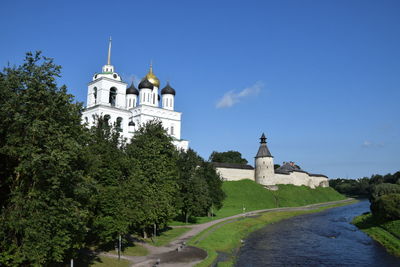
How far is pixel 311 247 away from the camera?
34094 millimetres

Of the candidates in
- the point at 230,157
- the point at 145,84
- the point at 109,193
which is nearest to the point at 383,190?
the point at 145,84

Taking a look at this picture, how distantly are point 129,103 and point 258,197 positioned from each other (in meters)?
32.3

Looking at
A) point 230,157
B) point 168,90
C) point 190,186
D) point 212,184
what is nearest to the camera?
point 190,186

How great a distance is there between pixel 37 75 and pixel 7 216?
6.71m

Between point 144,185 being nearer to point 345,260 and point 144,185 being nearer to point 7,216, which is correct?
point 7,216

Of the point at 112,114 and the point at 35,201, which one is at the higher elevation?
the point at 112,114

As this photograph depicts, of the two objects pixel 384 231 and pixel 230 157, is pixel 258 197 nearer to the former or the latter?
pixel 384 231

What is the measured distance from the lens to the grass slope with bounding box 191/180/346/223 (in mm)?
64688

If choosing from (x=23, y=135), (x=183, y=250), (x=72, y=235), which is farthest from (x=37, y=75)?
(x=183, y=250)

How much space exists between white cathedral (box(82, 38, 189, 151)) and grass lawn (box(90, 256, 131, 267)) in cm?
3153

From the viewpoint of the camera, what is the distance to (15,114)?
613 inches

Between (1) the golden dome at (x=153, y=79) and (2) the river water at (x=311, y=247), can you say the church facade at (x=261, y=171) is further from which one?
(2) the river water at (x=311, y=247)

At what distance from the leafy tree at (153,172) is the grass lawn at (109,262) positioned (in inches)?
153

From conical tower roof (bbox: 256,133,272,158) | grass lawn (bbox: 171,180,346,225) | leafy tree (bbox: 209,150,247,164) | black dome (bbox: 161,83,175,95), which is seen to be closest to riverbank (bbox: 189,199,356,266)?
grass lawn (bbox: 171,180,346,225)
